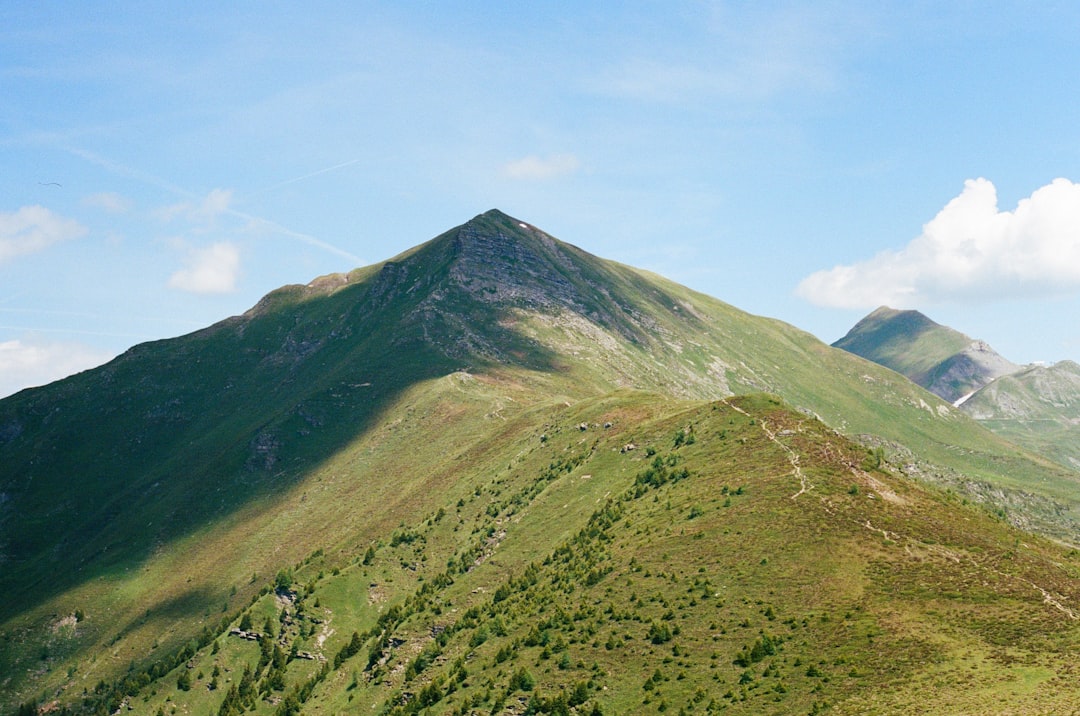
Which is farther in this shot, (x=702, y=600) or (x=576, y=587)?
(x=576, y=587)

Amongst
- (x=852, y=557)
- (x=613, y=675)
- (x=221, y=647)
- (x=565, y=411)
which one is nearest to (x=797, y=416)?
(x=852, y=557)

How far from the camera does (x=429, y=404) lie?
19212 centimetres

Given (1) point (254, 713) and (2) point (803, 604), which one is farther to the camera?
(1) point (254, 713)

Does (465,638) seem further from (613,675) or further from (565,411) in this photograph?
(565,411)

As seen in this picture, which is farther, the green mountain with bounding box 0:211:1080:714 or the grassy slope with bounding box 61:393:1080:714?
the green mountain with bounding box 0:211:1080:714

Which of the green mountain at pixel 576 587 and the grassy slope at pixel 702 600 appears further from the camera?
the green mountain at pixel 576 587

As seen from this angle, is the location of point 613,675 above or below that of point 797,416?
below

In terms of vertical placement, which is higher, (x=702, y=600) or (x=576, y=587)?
(x=702, y=600)

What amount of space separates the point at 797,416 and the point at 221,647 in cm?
9556

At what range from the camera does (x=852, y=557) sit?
66.6m

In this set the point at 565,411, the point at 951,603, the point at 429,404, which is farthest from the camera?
the point at 429,404

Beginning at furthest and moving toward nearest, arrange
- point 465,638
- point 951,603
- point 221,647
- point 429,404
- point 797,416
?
1. point 429,404
2. point 221,647
3. point 797,416
4. point 465,638
5. point 951,603

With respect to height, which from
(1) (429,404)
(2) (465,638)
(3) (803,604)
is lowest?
(2) (465,638)

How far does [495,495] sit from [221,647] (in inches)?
1959
